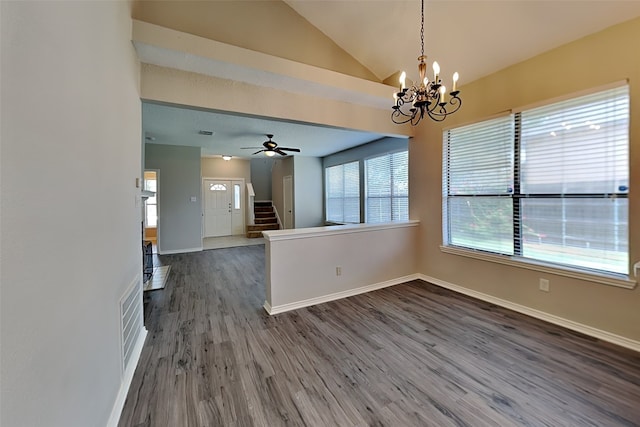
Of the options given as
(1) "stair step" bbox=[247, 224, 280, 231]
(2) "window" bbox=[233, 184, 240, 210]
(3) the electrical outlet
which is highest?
(2) "window" bbox=[233, 184, 240, 210]

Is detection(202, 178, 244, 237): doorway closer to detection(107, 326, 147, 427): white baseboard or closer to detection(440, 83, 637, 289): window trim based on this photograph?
detection(107, 326, 147, 427): white baseboard

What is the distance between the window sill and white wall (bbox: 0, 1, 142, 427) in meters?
3.81

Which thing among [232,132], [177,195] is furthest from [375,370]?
[177,195]

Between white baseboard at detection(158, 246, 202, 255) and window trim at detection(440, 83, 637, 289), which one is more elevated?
window trim at detection(440, 83, 637, 289)

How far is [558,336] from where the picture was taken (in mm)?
2434

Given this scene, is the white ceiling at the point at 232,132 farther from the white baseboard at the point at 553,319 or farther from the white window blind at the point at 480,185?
the white baseboard at the point at 553,319

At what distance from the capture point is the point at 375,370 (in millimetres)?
1998

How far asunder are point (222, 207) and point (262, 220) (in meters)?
1.42

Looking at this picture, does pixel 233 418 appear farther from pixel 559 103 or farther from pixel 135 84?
pixel 559 103

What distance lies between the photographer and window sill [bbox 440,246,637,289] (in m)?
2.28

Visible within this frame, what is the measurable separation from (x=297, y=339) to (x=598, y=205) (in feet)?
10.2

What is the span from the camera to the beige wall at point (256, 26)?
2.49 meters

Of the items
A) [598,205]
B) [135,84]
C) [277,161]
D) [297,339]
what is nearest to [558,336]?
[598,205]

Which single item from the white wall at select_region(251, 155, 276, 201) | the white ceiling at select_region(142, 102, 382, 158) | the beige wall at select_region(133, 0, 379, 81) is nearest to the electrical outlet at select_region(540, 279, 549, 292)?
the white ceiling at select_region(142, 102, 382, 158)
